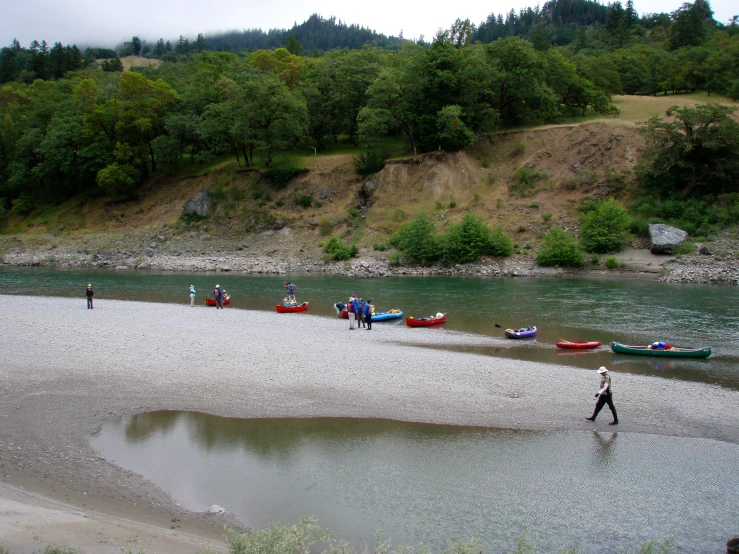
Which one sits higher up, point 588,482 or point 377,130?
point 377,130

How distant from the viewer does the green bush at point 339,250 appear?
188 ft

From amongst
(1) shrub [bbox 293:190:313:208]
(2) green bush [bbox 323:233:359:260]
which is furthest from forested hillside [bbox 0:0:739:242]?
(2) green bush [bbox 323:233:359:260]

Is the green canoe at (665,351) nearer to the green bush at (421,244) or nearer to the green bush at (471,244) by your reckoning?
the green bush at (471,244)

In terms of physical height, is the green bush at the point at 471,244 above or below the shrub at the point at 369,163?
below

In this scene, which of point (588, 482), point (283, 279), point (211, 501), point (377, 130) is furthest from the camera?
point (377, 130)

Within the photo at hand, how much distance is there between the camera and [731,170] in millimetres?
53312

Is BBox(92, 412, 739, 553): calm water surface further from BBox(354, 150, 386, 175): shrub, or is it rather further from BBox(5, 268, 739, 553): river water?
BBox(354, 150, 386, 175): shrub

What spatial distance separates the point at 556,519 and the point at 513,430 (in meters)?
4.35

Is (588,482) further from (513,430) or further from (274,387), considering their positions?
(274,387)

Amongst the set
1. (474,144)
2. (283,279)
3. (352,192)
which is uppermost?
(474,144)

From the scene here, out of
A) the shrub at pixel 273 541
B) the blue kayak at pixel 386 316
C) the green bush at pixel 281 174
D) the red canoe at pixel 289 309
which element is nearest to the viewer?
the shrub at pixel 273 541

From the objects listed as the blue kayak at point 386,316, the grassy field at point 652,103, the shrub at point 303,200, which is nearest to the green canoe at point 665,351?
the blue kayak at point 386,316

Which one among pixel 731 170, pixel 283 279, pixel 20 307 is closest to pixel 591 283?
pixel 731 170

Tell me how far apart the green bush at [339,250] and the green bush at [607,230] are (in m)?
22.4
